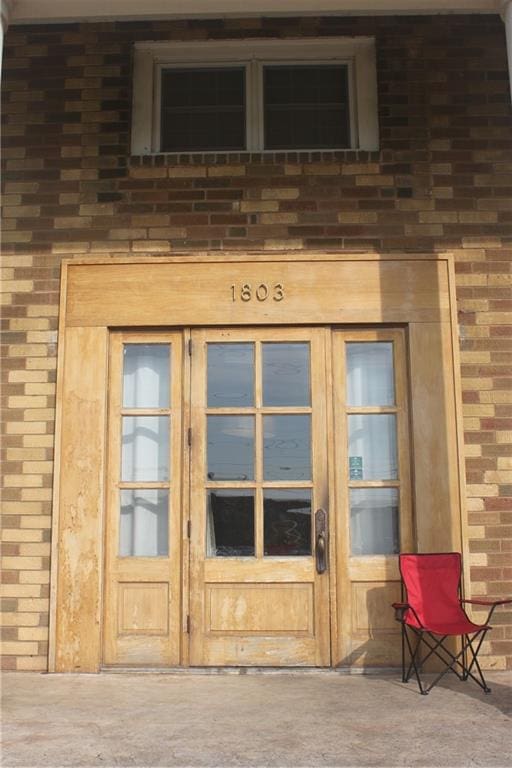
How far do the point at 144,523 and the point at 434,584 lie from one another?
6.07 feet

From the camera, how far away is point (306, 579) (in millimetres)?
4875

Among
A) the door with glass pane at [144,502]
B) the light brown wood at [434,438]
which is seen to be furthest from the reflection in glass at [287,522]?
the light brown wood at [434,438]

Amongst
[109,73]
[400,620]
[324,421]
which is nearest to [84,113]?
[109,73]

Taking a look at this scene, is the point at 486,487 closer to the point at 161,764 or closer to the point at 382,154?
the point at 382,154

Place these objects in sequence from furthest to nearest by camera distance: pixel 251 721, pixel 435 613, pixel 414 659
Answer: pixel 435 613
pixel 414 659
pixel 251 721

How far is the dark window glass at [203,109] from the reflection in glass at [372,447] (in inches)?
81.9

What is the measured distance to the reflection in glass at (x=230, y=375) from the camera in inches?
201

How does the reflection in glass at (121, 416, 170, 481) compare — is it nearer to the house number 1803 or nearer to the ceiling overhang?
the house number 1803

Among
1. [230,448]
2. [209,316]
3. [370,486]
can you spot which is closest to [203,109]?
[209,316]

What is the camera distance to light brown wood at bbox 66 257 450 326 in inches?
200

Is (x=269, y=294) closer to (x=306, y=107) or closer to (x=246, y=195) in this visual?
(x=246, y=195)

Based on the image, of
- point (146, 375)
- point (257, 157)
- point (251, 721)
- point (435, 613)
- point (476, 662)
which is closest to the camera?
point (251, 721)

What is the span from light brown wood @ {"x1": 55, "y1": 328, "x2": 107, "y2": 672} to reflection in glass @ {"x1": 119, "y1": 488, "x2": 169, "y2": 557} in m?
0.18

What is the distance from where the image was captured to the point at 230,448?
5059 mm
